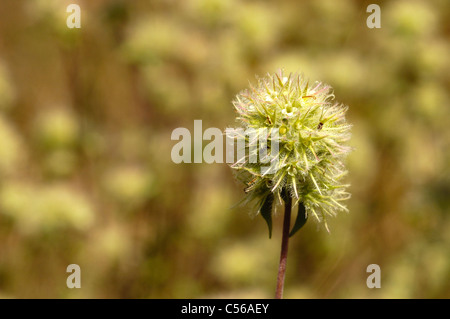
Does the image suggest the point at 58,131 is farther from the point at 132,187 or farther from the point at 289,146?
the point at 289,146

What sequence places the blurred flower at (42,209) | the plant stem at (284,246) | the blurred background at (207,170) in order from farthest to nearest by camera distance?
the blurred background at (207,170)
the blurred flower at (42,209)
the plant stem at (284,246)

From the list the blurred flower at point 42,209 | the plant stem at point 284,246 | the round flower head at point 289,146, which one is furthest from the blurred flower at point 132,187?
the plant stem at point 284,246

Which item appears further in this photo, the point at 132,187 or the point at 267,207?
the point at 132,187

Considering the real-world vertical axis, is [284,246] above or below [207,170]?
below

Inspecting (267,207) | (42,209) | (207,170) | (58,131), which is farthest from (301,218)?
(58,131)

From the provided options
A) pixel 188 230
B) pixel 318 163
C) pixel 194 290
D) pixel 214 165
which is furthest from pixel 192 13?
pixel 318 163

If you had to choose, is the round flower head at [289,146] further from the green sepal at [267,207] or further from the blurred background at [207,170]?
the blurred background at [207,170]

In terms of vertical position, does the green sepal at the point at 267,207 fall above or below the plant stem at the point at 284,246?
above
